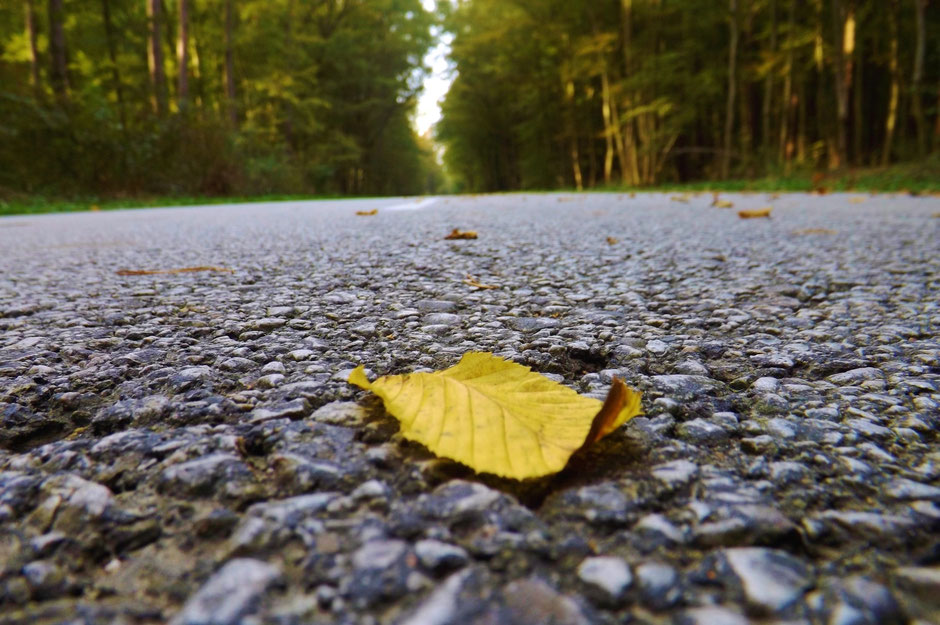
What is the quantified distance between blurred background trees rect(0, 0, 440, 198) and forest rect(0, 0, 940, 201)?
0.05 meters

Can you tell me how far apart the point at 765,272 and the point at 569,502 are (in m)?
1.67

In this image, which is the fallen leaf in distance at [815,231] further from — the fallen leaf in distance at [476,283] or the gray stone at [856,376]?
the gray stone at [856,376]

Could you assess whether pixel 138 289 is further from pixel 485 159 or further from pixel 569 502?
pixel 485 159

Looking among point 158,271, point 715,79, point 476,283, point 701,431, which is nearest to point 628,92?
point 715,79

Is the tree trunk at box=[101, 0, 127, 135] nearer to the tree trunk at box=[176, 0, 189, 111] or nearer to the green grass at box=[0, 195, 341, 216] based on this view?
the tree trunk at box=[176, 0, 189, 111]

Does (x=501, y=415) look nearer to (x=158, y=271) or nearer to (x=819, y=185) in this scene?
(x=158, y=271)

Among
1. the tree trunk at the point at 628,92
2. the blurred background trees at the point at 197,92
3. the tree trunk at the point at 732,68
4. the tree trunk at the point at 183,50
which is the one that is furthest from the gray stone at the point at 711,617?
the tree trunk at the point at 628,92

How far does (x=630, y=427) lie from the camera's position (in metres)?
0.75

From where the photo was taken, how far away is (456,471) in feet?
2.09

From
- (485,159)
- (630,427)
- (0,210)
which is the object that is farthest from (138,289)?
(485,159)

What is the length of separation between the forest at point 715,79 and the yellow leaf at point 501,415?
1290 centimetres

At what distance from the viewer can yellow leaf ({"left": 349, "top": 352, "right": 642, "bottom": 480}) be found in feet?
2.02

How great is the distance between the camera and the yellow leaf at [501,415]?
615mm

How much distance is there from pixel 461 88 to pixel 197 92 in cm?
1472
